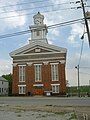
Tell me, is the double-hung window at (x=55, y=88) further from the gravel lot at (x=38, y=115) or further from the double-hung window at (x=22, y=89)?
the gravel lot at (x=38, y=115)

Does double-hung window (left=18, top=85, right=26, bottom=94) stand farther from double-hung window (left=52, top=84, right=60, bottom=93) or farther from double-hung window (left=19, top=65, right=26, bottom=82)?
double-hung window (left=52, top=84, right=60, bottom=93)

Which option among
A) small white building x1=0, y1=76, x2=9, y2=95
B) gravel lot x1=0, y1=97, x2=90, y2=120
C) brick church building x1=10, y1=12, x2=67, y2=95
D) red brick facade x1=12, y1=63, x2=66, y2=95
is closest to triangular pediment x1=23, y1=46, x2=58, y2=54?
brick church building x1=10, y1=12, x2=67, y2=95

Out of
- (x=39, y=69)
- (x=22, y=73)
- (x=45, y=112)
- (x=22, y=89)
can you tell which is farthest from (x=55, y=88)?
(x=45, y=112)

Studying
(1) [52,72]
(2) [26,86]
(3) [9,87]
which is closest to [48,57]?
(1) [52,72]

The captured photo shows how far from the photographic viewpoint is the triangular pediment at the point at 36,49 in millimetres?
67931

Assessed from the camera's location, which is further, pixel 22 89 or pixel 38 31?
pixel 38 31

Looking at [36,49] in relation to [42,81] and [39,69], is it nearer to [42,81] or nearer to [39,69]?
[39,69]

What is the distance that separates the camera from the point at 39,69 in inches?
2734

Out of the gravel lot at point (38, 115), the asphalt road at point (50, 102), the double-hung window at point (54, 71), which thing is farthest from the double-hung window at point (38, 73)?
the gravel lot at point (38, 115)

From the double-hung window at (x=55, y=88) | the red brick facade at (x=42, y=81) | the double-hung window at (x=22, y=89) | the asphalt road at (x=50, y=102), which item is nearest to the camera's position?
the asphalt road at (x=50, y=102)

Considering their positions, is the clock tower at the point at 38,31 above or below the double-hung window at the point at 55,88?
above

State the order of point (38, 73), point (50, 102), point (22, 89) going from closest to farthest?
point (50, 102)
point (22, 89)
point (38, 73)

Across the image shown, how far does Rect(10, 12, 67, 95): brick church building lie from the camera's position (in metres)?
67.4

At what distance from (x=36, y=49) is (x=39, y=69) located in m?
4.52
